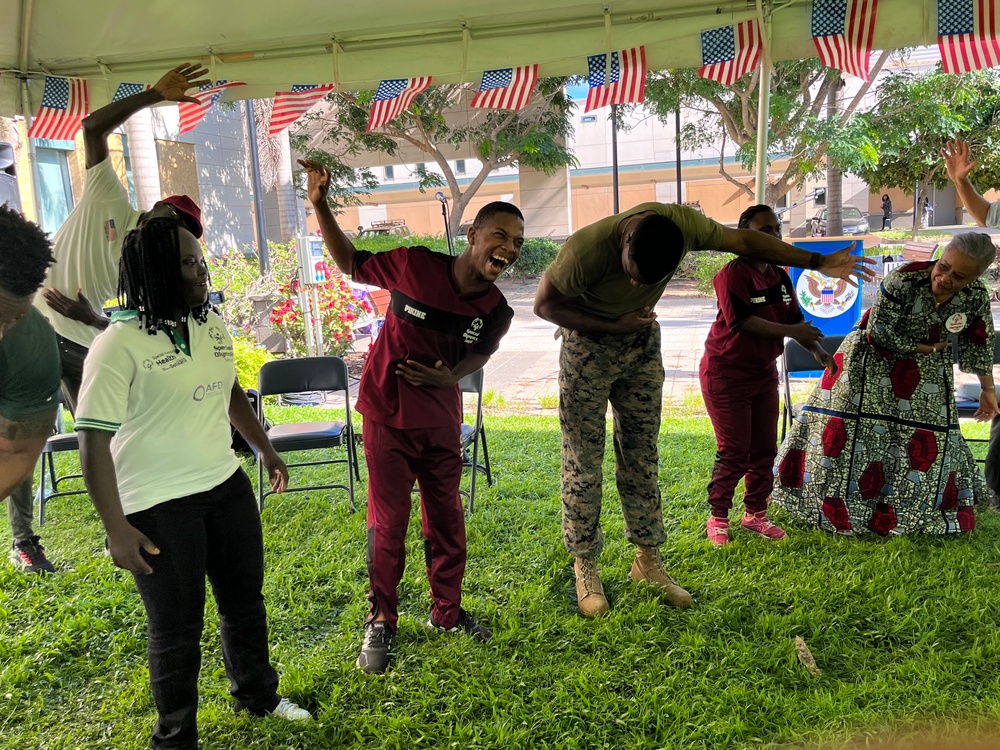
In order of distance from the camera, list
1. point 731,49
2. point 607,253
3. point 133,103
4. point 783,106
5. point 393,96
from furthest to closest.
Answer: point 783,106 → point 393,96 → point 731,49 → point 607,253 → point 133,103

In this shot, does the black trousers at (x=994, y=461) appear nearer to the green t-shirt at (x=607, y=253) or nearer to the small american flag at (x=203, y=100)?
the green t-shirt at (x=607, y=253)

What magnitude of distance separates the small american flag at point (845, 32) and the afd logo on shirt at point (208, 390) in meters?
3.52

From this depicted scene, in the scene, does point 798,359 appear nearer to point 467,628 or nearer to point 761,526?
point 761,526

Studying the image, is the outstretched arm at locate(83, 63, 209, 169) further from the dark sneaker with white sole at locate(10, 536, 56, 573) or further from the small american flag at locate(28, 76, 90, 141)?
the dark sneaker with white sole at locate(10, 536, 56, 573)

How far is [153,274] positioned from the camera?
2.22 meters

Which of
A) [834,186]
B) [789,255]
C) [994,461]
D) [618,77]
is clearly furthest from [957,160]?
[834,186]

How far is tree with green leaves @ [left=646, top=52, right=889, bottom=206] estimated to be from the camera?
34.8 ft

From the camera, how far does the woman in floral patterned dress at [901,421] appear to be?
13.7 feet

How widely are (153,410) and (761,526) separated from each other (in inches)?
138

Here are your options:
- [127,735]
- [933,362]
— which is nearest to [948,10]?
[933,362]

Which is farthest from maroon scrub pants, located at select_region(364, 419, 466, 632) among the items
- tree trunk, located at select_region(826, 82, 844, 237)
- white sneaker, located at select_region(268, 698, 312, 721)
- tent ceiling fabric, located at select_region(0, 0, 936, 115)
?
tree trunk, located at select_region(826, 82, 844, 237)

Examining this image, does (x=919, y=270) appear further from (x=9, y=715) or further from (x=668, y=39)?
(x=9, y=715)

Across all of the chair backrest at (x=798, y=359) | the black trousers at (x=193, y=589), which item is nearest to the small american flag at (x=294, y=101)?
the black trousers at (x=193, y=589)

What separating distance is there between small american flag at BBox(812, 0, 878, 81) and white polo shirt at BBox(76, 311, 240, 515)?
11.5ft
